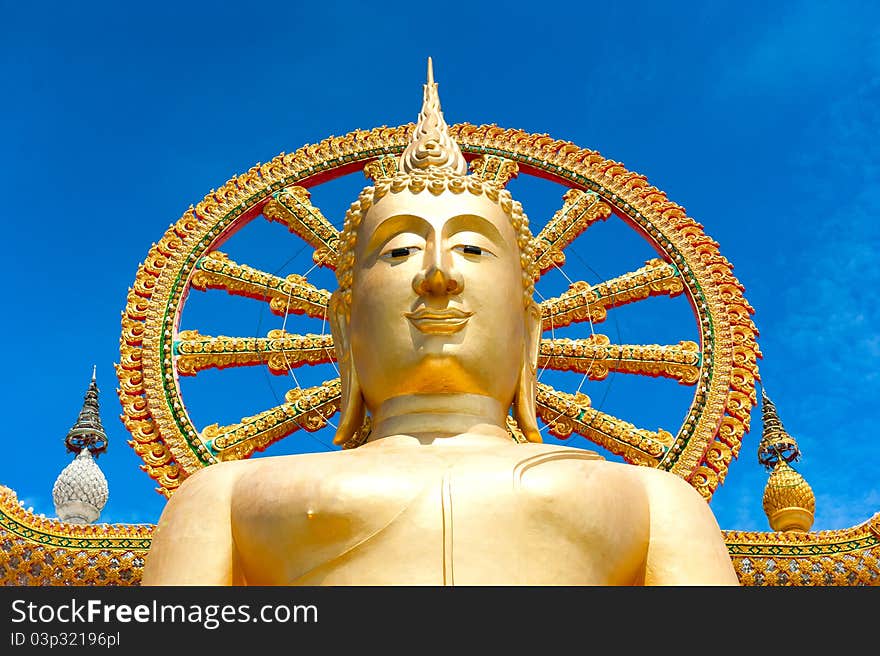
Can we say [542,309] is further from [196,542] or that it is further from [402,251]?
[196,542]

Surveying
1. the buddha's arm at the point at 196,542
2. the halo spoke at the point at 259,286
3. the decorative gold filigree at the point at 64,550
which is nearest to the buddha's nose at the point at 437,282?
the buddha's arm at the point at 196,542

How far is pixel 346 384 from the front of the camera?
4953 millimetres

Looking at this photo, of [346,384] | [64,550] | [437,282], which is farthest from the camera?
[64,550]

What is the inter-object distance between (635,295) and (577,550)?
258 centimetres

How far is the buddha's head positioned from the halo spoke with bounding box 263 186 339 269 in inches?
52.2

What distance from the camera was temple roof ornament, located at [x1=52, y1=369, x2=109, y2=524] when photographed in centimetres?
1009

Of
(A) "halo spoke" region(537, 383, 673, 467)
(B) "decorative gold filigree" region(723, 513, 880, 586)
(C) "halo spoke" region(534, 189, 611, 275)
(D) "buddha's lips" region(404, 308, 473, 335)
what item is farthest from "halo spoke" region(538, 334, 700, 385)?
(D) "buddha's lips" region(404, 308, 473, 335)

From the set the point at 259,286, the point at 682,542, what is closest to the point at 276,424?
the point at 259,286

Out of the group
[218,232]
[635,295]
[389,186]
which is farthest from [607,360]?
[218,232]

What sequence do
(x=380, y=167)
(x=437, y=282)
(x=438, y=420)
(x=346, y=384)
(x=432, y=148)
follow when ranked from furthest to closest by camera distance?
(x=380, y=167) < (x=432, y=148) < (x=346, y=384) < (x=438, y=420) < (x=437, y=282)

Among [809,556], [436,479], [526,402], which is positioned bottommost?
[436,479]

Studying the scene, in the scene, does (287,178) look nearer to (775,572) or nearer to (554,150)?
(554,150)

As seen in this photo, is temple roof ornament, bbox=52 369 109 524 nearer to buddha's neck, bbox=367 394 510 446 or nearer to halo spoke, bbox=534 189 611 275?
halo spoke, bbox=534 189 611 275

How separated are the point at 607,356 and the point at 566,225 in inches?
33.6
